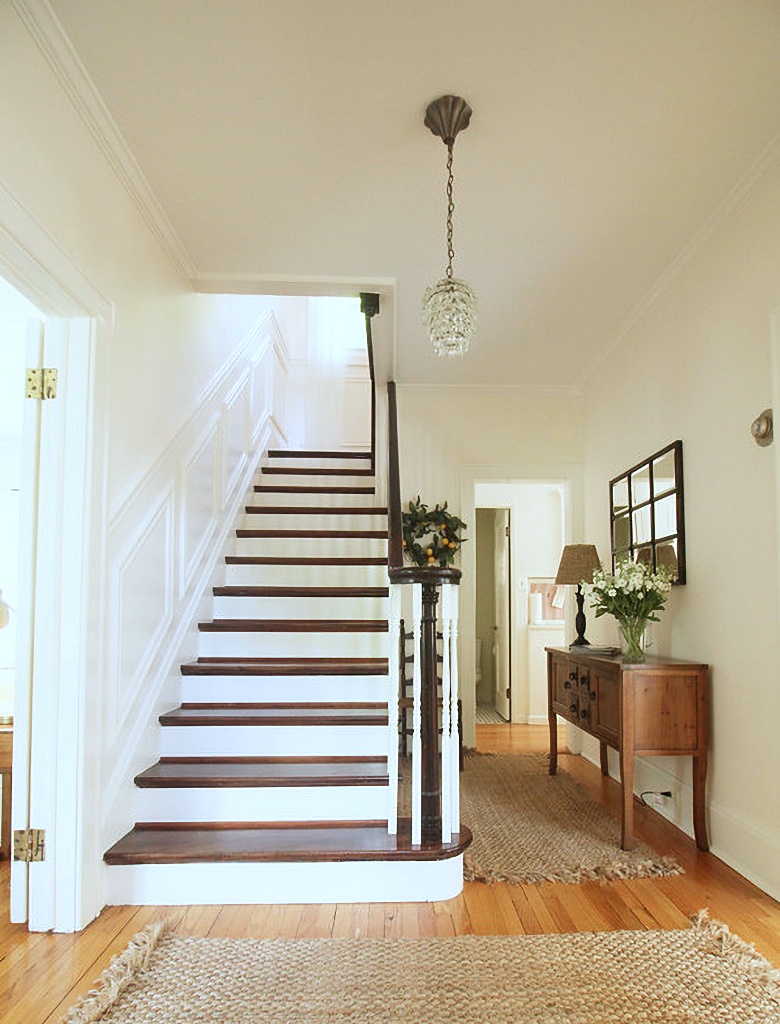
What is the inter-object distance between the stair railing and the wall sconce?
3.89ft

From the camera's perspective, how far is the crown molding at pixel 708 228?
97.0 inches

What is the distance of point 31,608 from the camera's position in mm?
2191

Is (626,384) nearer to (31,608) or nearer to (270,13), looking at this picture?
(270,13)

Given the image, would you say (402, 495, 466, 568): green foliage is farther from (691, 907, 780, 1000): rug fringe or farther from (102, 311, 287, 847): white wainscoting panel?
(691, 907, 780, 1000): rug fringe

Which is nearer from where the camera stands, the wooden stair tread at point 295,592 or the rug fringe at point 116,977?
the rug fringe at point 116,977

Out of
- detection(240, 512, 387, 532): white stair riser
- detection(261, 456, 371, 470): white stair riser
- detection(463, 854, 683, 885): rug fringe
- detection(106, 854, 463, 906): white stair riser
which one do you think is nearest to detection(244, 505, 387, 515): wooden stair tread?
detection(240, 512, 387, 532): white stair riser

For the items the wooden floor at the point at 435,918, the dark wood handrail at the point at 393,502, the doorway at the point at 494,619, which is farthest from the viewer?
the doorway at the point at 494,619

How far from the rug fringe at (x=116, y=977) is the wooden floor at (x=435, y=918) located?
0.05 metres

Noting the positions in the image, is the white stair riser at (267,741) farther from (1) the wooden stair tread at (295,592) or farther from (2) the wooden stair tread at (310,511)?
(2) the wooden stair tread at (310,511)

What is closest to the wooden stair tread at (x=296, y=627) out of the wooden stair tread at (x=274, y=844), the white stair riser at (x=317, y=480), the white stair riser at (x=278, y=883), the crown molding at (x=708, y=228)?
the wooden stair tread at (x=274, y=844)

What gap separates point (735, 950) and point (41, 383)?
263cm

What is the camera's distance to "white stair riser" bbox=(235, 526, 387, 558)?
4.37m

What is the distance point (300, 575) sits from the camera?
4.09 meters

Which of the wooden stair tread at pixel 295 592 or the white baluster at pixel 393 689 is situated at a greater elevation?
the wooden stair tread at pixel 295 592
